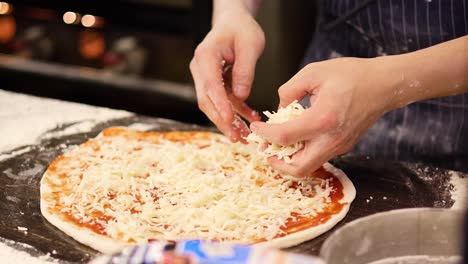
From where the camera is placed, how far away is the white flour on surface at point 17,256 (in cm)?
117

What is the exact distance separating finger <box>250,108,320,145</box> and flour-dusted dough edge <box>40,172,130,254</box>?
1.07 ft

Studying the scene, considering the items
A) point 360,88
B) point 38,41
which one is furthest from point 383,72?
point 38,41

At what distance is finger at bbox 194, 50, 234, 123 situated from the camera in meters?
1.51

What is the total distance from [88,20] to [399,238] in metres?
2.36

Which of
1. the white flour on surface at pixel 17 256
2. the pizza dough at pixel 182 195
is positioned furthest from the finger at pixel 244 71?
the white flour on surface at pixel 17 256

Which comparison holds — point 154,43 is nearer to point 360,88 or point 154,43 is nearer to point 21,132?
point 21,132

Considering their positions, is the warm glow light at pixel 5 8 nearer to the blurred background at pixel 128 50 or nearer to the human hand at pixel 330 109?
the blurred background at pixel 128 50

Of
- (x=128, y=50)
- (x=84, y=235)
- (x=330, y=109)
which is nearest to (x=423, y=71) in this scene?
(x=330, y=109)

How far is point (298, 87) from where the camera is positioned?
4.33ft

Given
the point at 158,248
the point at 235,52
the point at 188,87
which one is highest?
the point at 235,52

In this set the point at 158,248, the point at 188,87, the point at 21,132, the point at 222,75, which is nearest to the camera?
the point at 158,248

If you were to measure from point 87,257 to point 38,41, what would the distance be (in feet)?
6.89

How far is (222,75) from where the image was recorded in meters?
1.61

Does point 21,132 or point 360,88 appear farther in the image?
point 21,132
